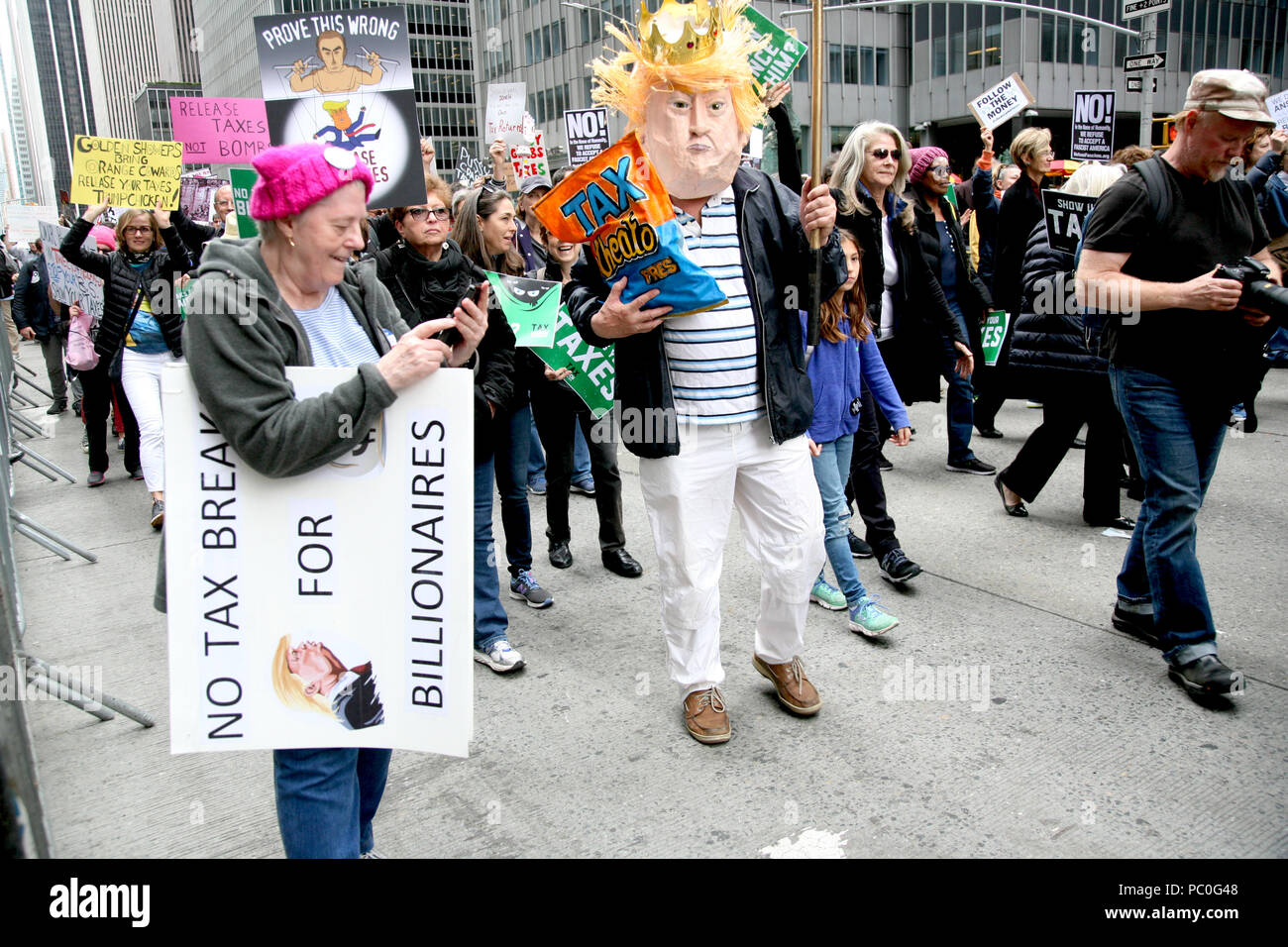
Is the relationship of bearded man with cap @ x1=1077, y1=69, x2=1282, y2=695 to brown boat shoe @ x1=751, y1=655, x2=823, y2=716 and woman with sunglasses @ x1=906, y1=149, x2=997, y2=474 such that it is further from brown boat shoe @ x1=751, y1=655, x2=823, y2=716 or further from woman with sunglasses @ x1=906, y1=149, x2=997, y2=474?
woman with sunglasses @ x1=906, y1=149, x2=997, y2=474

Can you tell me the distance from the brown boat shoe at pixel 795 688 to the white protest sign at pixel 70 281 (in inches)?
280

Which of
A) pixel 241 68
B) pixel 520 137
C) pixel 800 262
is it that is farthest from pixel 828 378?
pixel 241 68

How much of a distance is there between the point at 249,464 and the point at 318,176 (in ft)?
2.12

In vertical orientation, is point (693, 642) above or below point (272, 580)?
below

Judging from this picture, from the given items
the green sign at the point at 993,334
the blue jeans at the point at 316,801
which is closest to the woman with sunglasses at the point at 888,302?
the green sign at the point at 993,334

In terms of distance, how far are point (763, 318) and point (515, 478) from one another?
1.78 meters

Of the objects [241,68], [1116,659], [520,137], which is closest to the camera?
[1116,659]

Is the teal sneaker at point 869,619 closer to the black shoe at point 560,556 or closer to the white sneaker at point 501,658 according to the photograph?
the white sneaker at point 501,658

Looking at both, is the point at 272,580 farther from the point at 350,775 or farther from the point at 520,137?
the point at 520,137

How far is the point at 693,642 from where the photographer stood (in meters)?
Result: 3.36

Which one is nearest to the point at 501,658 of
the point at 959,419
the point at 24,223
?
the point at 959,419

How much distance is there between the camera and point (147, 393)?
6746mm

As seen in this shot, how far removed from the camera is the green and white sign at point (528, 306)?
450 cm

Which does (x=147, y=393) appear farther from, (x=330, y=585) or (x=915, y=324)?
(x=330, y=585)
